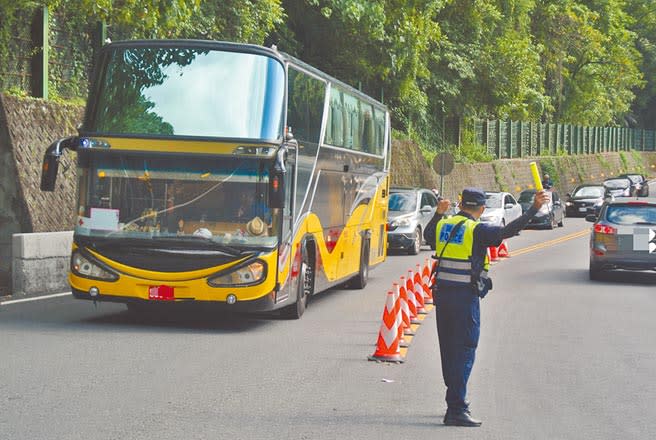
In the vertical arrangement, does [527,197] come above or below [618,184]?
below

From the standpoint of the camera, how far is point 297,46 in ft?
127

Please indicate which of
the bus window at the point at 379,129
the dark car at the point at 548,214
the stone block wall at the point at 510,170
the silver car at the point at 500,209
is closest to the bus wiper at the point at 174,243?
the bus window at the point at 379,129

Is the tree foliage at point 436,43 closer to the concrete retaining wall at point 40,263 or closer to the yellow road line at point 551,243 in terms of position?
the concrete retaining wall at point 40,263

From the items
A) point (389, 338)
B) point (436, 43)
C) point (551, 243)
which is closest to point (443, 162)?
Answer: point (551, 243)

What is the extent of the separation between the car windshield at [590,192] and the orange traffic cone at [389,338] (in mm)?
42511

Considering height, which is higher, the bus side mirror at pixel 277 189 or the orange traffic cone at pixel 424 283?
the bus side mirror at pixel 277 189

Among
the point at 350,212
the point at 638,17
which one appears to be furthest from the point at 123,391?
the point at 638,17

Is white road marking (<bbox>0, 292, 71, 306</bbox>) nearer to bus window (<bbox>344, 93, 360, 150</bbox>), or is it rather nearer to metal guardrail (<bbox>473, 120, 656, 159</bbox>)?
bus window (<bbox>344, 93, 360, 150</bbox>)

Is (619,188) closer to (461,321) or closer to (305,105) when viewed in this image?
(305,105)

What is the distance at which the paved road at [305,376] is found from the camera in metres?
8.68

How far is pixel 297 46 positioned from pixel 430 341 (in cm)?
2576

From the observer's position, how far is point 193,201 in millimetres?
13859

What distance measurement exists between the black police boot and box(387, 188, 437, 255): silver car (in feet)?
66.8

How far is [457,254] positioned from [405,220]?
20.8m
